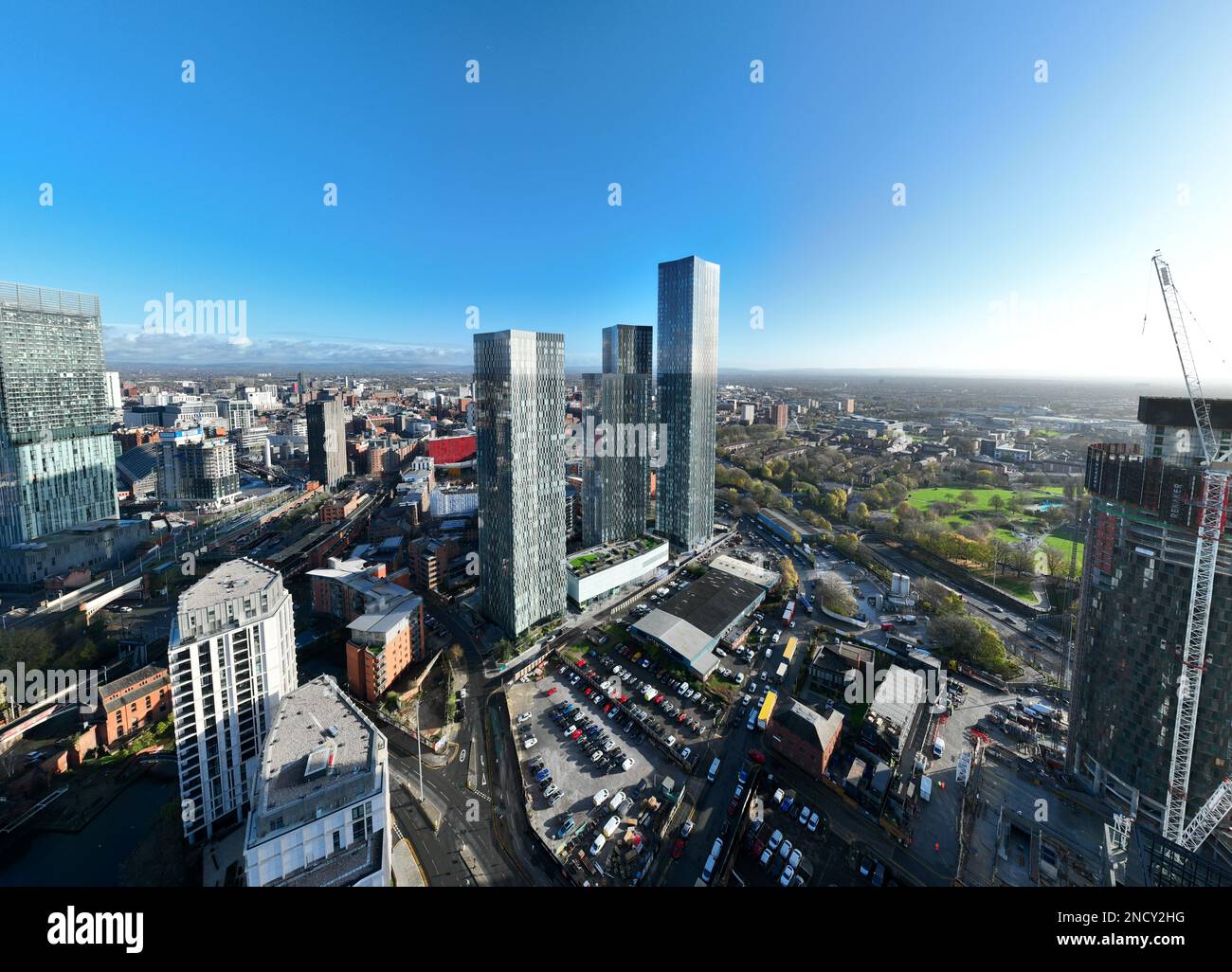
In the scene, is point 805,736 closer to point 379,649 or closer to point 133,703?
point 379,649

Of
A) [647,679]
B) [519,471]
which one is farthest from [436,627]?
[647,679]

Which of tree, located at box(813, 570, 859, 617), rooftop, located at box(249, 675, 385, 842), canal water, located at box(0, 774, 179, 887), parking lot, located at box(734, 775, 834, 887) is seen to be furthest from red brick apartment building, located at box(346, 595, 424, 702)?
tree, located at box(813, 570, 859, 617)

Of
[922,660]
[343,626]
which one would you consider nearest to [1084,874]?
[922,660]

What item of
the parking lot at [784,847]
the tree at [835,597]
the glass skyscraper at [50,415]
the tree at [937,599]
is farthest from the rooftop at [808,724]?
the glass skyscraper at [50,415]

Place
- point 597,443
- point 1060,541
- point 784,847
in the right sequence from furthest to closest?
1. point 1060,541
2. point 597,443
3. point 784,847

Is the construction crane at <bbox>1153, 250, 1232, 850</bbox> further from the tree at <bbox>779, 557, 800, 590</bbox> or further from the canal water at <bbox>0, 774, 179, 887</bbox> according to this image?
the canal water at <bbox>0, 774, 179, 887</bbox>
